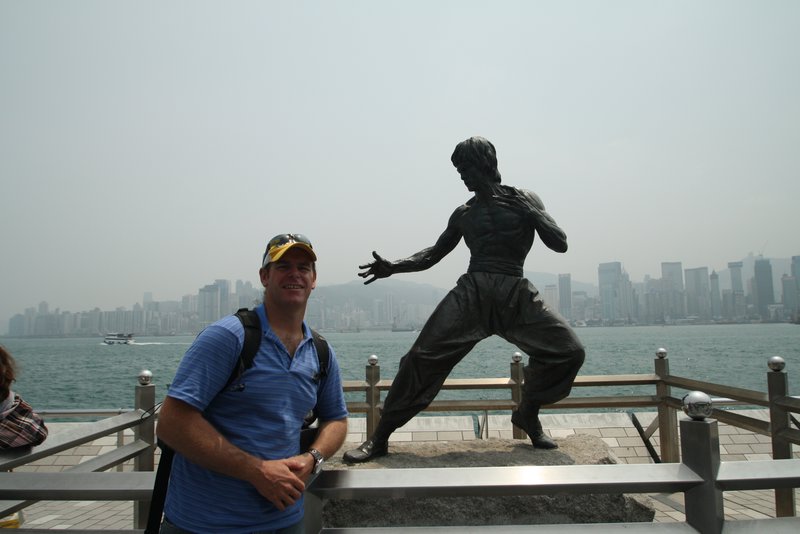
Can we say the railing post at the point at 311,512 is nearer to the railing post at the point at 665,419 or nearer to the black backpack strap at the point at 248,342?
the black backpack strap at the point at 248,342

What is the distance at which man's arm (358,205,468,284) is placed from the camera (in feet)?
15.0

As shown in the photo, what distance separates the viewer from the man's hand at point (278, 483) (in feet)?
5.22

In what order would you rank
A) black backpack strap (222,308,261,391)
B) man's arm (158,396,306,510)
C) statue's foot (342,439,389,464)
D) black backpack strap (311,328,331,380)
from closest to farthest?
man's arm (158,396,306,510), black backpack strap (222,308,261,391), black backpack strap (311,328,331,380), statue's foot (342,439,389,464)

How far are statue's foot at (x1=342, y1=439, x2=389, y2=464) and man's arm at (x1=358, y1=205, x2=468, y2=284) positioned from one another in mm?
1406

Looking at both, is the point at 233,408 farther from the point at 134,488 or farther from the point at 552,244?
the point at 552,244

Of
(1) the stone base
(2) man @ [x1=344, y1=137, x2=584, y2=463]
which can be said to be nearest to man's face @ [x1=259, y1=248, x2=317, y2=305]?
(1) the stone base

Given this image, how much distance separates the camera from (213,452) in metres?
1.56

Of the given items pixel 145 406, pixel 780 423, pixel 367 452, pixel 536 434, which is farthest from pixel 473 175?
pixel 780 423

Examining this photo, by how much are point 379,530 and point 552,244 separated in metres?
3.08

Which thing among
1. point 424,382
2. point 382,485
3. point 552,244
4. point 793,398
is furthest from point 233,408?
point 793,398

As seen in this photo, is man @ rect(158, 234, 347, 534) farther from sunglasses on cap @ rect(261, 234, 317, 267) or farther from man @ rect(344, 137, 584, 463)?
man @ rect(344, 137, 584, 463)

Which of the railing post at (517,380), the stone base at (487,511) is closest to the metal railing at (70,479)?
the stone base at (487,511)

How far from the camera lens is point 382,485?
5.62ft

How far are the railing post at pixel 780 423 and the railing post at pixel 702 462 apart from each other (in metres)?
3.88
